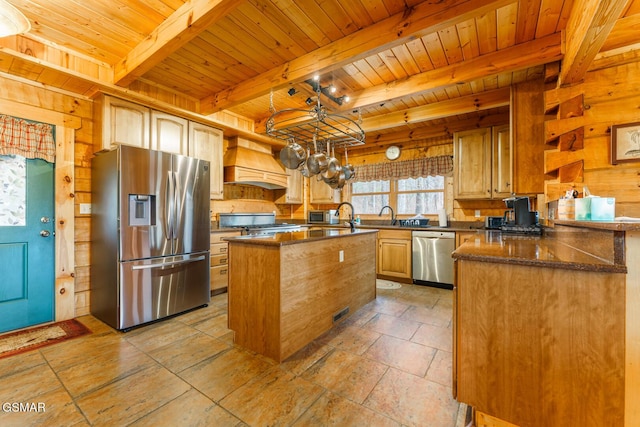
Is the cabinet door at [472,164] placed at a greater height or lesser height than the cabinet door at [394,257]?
greater

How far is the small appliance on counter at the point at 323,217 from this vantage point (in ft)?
17.8

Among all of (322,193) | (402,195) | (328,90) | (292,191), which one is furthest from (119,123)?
(402,195)

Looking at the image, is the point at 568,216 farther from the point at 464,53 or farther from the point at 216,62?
the point at 216,62

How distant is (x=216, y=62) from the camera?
8.86 feet

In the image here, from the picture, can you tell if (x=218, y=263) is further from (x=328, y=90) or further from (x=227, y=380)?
(x=328, y=90)

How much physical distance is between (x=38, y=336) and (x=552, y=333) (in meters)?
3.77

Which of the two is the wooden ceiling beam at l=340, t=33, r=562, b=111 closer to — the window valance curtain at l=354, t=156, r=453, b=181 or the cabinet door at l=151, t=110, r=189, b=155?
the window valance curtain at l=354, t=156, r=453, b=181

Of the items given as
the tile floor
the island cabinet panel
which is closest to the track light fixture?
the island cabinet panel

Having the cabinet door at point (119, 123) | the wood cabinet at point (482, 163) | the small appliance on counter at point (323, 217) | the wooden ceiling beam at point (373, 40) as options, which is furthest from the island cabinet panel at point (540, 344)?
the small appliance on counter at point (323, 217)

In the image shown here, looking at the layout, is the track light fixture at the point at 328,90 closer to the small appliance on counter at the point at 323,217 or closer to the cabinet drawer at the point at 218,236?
the cabinet drawer at the point at 218,236

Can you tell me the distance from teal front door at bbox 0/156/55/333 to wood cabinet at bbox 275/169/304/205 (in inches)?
128

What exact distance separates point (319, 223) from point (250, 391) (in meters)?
3.88

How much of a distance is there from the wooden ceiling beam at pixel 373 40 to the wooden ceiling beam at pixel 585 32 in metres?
0.45

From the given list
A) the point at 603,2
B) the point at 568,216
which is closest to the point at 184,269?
the point at 568,216
